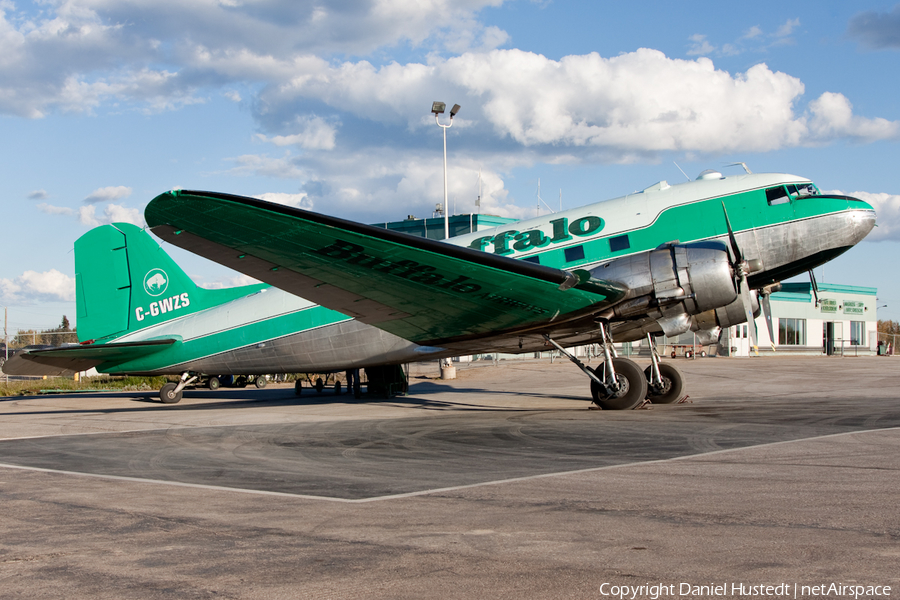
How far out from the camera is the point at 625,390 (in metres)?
14.0

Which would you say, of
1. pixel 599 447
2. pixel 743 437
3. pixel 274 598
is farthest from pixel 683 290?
pixel 274 598

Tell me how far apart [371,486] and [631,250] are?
9.56 meters

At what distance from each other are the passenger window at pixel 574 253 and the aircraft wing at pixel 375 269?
1.61 metres

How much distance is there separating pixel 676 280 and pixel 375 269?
590 centimetres

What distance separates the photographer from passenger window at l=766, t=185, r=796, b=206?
1420 centimetres

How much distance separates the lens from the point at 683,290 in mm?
13312

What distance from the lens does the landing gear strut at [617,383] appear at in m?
13.9

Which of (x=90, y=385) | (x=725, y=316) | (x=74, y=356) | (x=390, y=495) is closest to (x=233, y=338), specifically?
(x=74, y=356)

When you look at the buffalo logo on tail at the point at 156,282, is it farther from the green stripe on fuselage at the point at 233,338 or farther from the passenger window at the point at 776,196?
the passenger window at the point at 776,196

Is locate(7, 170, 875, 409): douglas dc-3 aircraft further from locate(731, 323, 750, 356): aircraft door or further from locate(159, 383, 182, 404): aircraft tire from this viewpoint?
locate(731, 323, 750, 356): aircraft door

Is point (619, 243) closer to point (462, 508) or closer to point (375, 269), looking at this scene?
point (375, 269)

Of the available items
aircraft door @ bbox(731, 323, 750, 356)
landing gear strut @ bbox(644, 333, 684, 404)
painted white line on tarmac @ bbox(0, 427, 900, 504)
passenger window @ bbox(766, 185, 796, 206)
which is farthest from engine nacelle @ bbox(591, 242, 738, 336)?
aircraft door @ bbox(731, 323, 750, 356)

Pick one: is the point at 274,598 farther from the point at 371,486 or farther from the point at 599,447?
the point at 599,447

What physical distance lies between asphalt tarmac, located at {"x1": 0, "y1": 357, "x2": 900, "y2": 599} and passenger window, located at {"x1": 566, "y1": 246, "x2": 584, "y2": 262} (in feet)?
12.1
